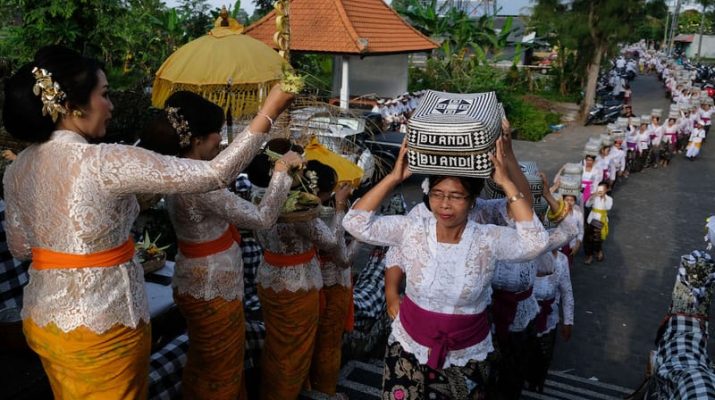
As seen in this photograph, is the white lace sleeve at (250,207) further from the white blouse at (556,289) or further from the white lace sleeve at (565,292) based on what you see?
the white lace sleeve at (565,292)

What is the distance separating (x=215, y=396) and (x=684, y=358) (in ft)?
8.32

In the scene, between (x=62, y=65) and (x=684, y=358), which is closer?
(x=62, y=65)

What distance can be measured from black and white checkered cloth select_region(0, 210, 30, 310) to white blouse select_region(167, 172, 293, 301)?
1086 millimetres

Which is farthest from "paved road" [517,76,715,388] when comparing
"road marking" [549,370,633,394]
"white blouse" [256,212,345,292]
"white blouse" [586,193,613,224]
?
"white blouse" [256,212,345,292]

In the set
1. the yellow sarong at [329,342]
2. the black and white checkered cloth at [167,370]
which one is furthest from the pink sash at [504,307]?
the black and white checkered cloth at [167,370]

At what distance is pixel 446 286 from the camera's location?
2.43 m

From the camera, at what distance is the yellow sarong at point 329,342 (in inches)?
143

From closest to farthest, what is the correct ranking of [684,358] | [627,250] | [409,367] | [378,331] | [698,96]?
1. [409,367]
2. [684,358]
3. [378,331]
4. [627,250]
5. [698,96]

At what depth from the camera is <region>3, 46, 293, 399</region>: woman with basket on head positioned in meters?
1.90

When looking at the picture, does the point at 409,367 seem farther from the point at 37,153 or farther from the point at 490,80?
the point at 490,80

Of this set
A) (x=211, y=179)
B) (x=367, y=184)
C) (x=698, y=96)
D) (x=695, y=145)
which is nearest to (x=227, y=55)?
(x=211, y=179)

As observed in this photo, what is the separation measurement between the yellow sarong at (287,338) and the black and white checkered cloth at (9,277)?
1.30 m

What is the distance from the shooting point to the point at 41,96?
6.31ft

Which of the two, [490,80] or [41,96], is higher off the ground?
[41,96]
